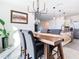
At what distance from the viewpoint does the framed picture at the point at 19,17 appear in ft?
12.4

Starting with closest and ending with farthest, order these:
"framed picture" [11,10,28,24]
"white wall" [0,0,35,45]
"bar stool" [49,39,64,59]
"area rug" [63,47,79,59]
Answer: "bar stool" [49,39,64,59] → "area rug" [63,47,79,59] → "white wall" [0,0,35,45] → "framed picture" [11,10,28,24]

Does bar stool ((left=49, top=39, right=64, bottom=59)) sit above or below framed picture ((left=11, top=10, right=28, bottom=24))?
below

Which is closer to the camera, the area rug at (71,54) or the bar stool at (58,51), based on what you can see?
the bar stool at (58,51)

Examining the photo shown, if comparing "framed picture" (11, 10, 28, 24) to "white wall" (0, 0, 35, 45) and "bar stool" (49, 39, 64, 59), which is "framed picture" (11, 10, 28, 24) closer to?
"white wall" (0, 0, 35, 45)

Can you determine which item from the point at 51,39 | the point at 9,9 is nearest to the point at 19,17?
the point at 9,9

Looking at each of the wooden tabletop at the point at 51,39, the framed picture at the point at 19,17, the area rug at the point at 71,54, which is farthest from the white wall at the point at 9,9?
the area rug at the point at 71,54

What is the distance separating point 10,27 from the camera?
3.69 m

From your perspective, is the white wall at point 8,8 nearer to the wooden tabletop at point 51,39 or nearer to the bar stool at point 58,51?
the wooden tabletop at point 51,39

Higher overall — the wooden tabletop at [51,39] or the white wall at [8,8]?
the white wall at [8,8]

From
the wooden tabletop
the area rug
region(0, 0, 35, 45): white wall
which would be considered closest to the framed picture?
region(0, 0, 35, 45): white wall

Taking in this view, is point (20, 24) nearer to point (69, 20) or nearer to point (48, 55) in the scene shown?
point (48, 55)

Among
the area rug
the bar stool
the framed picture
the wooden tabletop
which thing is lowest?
the area rug

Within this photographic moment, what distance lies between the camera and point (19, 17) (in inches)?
159

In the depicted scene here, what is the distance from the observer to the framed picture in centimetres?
379
